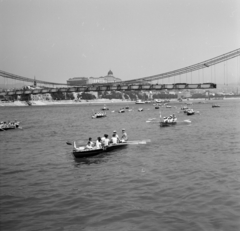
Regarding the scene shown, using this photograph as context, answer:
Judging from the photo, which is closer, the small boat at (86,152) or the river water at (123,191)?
the river water at (123,191)

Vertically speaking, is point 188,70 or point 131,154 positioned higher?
point 188,70

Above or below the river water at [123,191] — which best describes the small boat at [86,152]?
above

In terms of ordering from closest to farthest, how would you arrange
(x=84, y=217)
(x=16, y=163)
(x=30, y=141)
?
(x=84, y=217), (x=16, y=163), (x=30, y=141)

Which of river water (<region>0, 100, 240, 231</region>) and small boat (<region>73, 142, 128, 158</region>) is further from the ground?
small boat (<region>73, 142, 128, 158</region>)

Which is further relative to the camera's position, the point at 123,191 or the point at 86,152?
the point at 86,152

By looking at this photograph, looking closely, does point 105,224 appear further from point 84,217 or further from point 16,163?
point 16,163

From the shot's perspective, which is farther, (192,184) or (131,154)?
(131,154)

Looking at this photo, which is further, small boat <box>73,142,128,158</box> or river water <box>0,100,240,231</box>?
small boat <box>73,142,128,158</box>

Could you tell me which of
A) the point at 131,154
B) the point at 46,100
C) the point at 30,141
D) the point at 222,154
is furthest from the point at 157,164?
the point at 46,100

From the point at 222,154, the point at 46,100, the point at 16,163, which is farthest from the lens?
the point at 46,100

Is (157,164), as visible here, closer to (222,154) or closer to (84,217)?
(222,154)

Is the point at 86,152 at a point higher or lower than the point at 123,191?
higher
